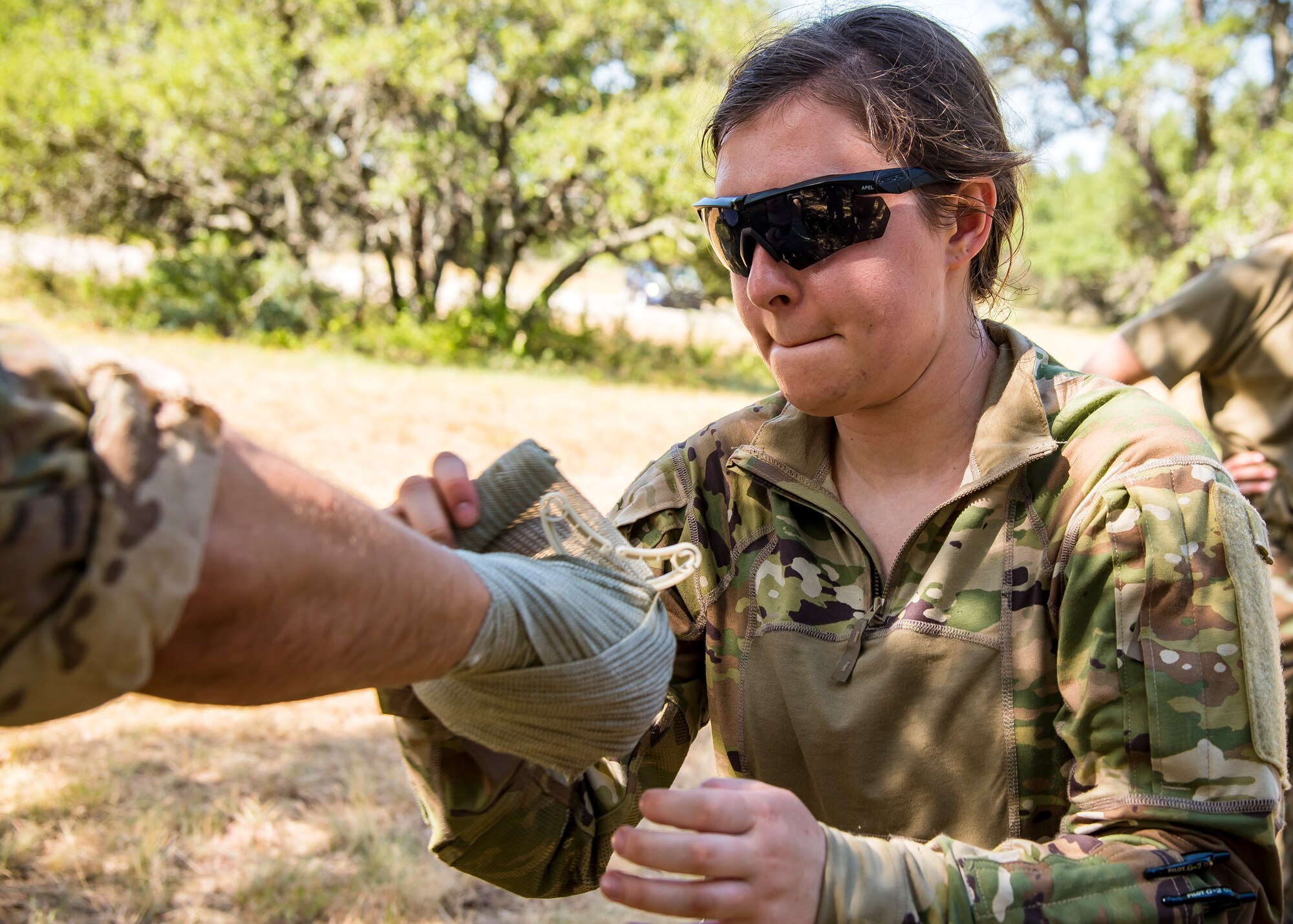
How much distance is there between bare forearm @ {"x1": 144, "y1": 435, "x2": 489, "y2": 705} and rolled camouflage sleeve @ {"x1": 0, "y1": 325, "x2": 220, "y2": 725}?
0.04 metres

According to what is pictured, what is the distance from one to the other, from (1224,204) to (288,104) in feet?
37.6

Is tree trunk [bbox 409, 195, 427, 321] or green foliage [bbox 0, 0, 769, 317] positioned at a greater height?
green foliage [bbox 0, 0, 769, 317]

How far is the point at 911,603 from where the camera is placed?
73.8 inches

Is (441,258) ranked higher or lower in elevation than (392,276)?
higher

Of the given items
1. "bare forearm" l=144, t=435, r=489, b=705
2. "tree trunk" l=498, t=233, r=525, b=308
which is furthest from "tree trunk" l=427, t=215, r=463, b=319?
"bare forearm" l=144, t=435, r=489, b=705

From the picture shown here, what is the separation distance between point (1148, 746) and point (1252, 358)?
2431 mm

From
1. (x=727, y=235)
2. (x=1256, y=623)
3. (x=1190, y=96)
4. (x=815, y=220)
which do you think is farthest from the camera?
(x=1190, y=96)

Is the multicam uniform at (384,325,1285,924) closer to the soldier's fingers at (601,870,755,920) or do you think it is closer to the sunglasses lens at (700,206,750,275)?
the soldier's fingers at (601,870,755,920)

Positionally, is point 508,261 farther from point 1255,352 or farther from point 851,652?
point 851,652

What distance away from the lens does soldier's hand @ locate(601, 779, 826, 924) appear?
4.17 feet

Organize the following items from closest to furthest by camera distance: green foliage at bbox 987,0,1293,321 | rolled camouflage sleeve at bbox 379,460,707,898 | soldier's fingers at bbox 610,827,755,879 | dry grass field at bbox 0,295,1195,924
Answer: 1. soldier's fingers at bbox 610,827,755,879
2. rolled camouflage sleeve at bbox 379,460,707,898
3. dry grass field at bbox 0,295,1195,924
4. green foliage at bbox 987,0,1293,321

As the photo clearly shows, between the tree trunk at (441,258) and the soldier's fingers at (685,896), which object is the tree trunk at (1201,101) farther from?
the soldier's fingers at (685,896)

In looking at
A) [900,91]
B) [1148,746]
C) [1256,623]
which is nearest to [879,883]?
[1148,746]

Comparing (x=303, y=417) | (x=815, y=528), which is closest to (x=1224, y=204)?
(x=303, y=417)
